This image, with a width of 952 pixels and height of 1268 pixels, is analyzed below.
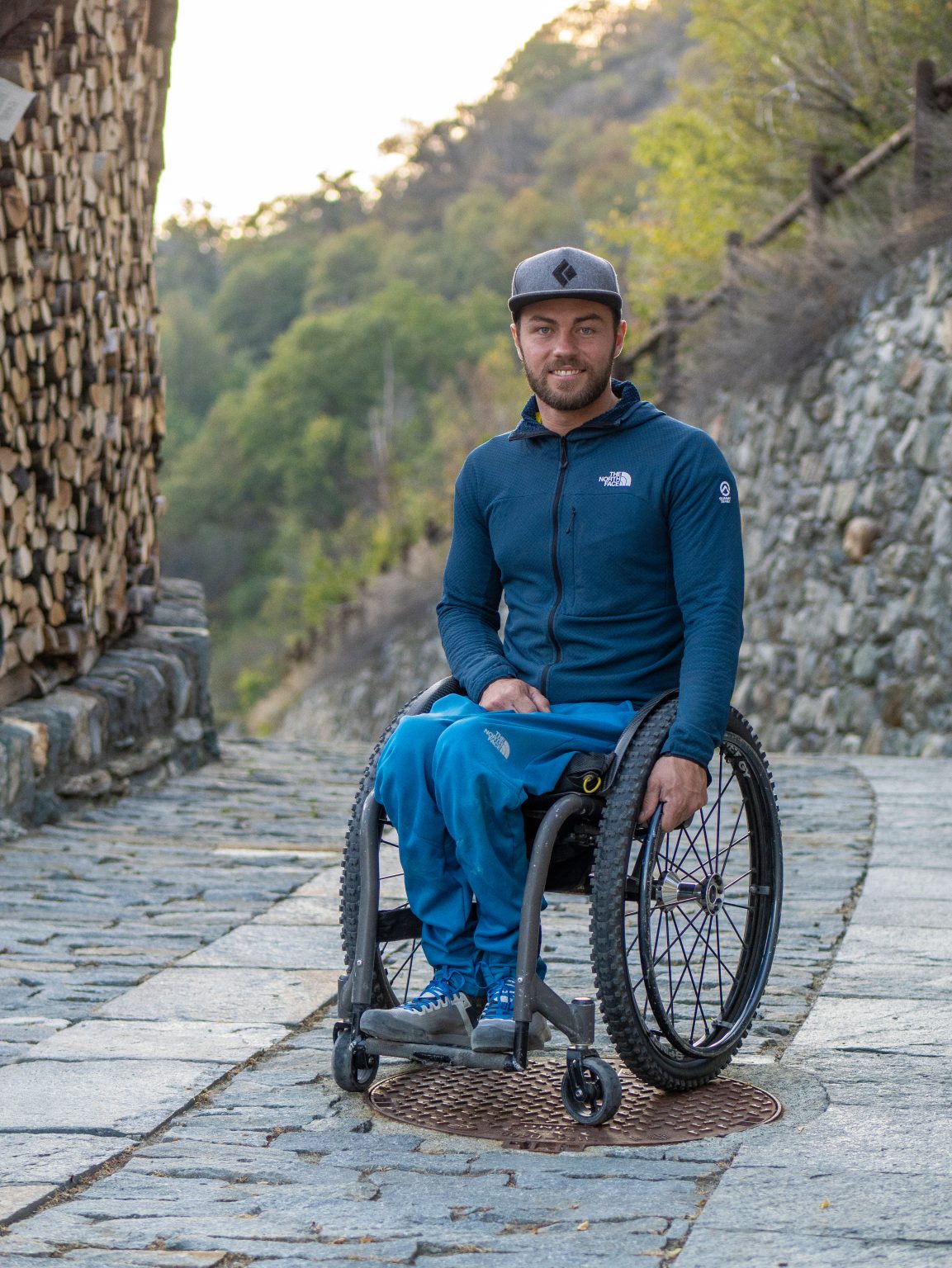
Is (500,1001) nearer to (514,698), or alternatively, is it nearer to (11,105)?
(514,698)

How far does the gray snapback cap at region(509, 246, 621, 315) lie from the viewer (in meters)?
3.05

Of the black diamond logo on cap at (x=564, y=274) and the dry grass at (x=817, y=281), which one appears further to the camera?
the dry grass at (x=817, y=281)

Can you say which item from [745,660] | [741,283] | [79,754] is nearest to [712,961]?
[79,754]

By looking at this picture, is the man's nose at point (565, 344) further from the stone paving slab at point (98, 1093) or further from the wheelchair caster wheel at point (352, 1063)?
the stone paving slab at point (98, 1093)

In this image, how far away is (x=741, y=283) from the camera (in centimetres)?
1298

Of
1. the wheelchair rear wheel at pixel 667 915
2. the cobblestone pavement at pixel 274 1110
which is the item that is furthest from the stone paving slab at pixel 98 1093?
the wheelchair rear wheel at pixel 667 915

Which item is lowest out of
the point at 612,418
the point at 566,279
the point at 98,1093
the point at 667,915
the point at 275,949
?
the point at 275,949

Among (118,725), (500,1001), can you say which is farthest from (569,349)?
(118,725)

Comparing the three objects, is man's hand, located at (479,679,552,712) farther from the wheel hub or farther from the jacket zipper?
the wheel hub

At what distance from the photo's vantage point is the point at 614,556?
10.1ft

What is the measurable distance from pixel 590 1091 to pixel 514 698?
0.73 metres

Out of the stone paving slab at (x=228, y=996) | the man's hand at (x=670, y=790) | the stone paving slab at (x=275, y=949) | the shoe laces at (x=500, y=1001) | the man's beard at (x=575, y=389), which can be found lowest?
the stone paving slab at (x=275, y=949)

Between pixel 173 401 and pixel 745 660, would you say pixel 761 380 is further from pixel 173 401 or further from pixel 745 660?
pixel 173 401

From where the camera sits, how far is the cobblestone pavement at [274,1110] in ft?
7.40
